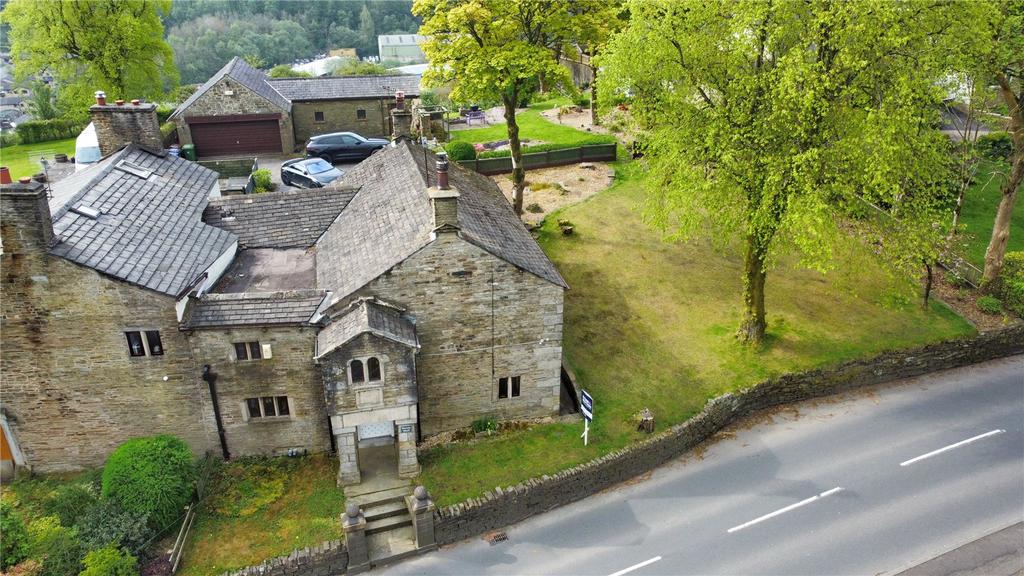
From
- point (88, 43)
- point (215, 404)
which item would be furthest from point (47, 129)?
point (215, 404)

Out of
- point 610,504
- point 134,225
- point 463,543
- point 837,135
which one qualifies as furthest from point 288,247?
point 837,135

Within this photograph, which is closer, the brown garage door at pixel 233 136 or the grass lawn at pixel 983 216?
the grass lawn at pixel 983 216

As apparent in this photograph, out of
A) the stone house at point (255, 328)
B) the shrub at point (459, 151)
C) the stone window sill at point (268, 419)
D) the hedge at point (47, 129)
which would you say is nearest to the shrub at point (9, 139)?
the hedge at point (47, 129)

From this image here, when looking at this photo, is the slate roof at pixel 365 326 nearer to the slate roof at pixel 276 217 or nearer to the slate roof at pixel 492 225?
the slate roof at pixel 492 225

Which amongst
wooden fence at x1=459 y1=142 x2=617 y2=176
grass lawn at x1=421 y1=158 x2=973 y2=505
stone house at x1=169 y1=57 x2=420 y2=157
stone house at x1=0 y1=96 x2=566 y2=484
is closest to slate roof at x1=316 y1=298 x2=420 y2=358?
stone house at x1=0 y1=96 x2=566 y2=484

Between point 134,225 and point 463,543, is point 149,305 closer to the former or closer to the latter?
point 134,225

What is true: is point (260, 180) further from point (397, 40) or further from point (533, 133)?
point (397, 40)
